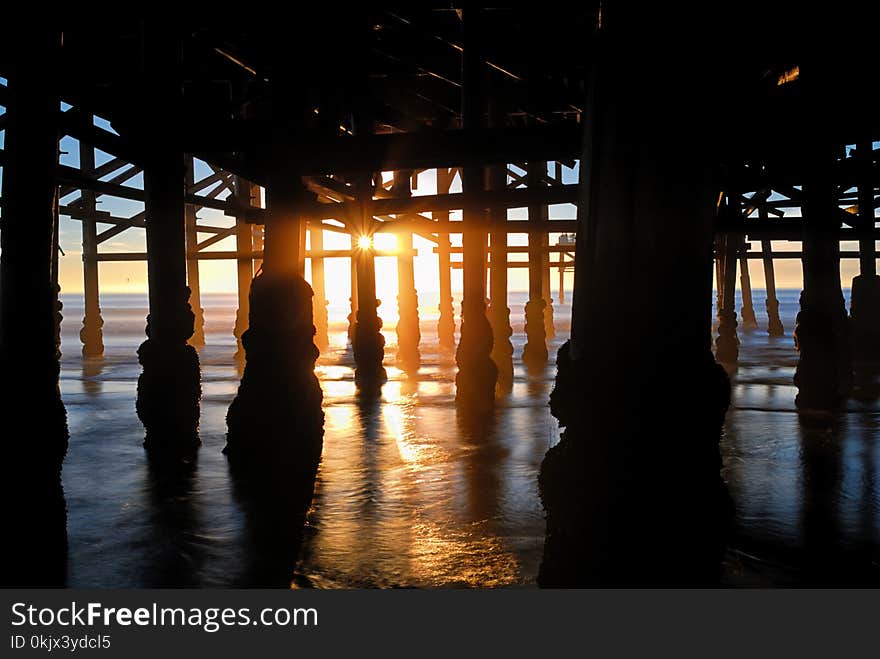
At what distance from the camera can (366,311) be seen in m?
10.9

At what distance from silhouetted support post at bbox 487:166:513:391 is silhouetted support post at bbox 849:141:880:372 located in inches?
204

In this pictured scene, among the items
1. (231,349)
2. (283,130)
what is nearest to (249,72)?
(283,130)

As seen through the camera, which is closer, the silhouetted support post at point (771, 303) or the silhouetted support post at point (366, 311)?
the silhouetted support post at point (366, 311)

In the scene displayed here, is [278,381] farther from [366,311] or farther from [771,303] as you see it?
[771,303]

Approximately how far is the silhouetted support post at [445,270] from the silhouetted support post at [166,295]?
21.2ft

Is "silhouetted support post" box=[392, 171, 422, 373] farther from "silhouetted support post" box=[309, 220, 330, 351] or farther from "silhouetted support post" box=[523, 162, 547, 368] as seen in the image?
"silhouetted support post" box=[523, 162, 547, 368]

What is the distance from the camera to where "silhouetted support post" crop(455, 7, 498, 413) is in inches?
311

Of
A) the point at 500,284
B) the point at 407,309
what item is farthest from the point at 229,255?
the point at 500,284

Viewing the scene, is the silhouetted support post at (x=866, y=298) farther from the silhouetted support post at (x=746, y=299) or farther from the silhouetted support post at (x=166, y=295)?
the silhouetted support post at (x=746, y=299)

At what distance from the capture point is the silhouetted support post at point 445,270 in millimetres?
14383

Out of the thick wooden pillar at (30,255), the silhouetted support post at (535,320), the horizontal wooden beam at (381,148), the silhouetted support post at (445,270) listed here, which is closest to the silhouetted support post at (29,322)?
the thick wooden pillar at (30,255)

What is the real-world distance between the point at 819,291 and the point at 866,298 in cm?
604

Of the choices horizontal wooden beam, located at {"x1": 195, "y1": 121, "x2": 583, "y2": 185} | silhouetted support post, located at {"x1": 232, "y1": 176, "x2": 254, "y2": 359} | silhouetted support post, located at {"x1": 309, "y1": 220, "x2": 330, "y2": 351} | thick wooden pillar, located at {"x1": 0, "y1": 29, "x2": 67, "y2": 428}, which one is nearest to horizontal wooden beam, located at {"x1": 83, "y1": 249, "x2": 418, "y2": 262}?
silhouetted support post, located at {"x1": 232, "y1": 176, "x2": 254, "y2": 359}

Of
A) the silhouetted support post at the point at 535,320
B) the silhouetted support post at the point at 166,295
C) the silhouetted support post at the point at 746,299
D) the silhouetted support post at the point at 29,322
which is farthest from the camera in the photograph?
the silhouetted support post at the point at 746,299
